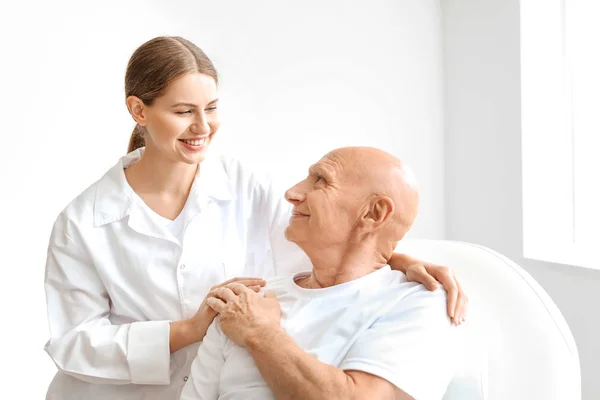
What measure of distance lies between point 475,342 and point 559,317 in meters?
0.20

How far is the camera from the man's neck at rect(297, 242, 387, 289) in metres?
1.55

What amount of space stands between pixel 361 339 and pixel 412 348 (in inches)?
4.6

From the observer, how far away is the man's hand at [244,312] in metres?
1.44

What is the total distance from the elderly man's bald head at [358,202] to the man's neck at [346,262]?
25 mm

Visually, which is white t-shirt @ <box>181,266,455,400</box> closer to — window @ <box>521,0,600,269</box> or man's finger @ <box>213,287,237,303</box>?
man's finger @ <box>213,287,237,303</box>

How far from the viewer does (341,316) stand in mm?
1477

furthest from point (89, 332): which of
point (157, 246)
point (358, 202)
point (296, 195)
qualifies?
point (358, 202)

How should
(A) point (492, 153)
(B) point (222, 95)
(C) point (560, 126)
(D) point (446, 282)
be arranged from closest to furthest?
(D) point (446, 282) < (C) point (560, 126) < (A) point (492, 153) < (B) point (222, 95)

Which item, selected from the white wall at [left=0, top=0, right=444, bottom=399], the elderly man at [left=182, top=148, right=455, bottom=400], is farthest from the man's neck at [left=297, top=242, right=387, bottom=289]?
the white wall at [left=0, top=0, right=444, bottom=399]

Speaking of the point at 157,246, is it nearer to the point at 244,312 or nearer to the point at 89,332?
the point at 89,332

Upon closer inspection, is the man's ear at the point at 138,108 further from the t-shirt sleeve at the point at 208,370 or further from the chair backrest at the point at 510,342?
the chair backrest at the point at 510,342

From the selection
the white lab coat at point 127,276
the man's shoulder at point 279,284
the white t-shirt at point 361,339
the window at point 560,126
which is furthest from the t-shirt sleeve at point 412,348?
the window at point 560,126

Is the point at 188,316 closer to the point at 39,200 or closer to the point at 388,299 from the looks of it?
the point at 388,299

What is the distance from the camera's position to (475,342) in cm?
155
